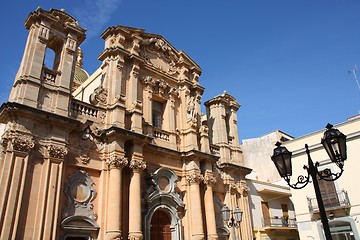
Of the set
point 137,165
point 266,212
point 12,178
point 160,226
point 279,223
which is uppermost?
point 137,165

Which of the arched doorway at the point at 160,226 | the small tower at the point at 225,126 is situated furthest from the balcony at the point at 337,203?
the arched doorway at the point at 160,226

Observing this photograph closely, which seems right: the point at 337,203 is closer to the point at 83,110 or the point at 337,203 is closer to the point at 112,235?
the point at 112,235

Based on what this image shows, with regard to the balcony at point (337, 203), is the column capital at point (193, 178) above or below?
above

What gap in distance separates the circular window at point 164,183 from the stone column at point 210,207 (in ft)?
7.88

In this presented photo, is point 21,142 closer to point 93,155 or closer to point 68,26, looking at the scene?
point 93,155

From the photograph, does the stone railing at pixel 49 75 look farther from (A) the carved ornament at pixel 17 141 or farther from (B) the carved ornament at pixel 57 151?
(B) the carved ornament at pixel 57 151

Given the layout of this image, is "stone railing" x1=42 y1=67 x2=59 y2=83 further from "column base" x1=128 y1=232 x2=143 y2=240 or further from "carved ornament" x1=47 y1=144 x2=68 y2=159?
"column base" x1=128 y1=232 x2=143 y2=240

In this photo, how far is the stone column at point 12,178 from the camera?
9234 mm

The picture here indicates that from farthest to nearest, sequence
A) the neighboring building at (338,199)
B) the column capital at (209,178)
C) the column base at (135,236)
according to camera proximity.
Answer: the column capital at (209,178) < the neighboring building at (338,199) < the column base at (135,236)

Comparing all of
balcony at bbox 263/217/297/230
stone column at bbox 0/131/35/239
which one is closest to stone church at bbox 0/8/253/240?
stone column at bbox 0/131/35/239

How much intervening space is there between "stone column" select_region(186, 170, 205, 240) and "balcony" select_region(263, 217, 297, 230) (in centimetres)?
644

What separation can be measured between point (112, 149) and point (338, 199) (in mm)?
11951

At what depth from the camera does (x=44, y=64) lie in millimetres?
12289

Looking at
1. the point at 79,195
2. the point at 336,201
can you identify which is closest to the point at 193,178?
the point at 79,195
